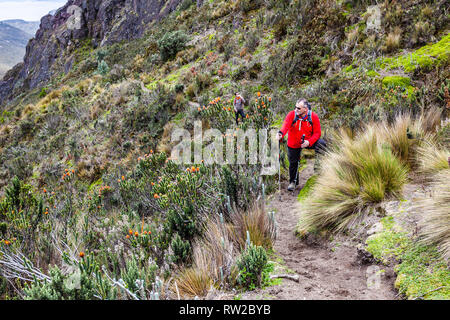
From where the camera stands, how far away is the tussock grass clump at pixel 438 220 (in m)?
2.12

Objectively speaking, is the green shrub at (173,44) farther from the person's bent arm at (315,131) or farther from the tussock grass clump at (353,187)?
the tussock grass clump at (353,187)

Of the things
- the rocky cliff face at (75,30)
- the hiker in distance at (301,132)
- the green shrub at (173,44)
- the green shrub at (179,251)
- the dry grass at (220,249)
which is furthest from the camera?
the rocky cliff face at (75,30)

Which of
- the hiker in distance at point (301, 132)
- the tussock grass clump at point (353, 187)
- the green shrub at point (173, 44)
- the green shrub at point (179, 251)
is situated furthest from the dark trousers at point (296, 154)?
the green shrub at point (173, 44)

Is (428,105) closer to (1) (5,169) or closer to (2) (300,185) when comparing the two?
(2) (300,185)

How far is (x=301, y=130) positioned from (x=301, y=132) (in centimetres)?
3

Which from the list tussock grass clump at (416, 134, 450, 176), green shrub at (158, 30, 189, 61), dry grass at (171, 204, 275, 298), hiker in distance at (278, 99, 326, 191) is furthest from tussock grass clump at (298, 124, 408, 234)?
green shrub at (158, 30, 189, 61)

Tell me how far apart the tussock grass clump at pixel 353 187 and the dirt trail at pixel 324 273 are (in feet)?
0.73

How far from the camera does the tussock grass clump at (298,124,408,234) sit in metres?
3.08

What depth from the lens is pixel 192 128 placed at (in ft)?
29.1

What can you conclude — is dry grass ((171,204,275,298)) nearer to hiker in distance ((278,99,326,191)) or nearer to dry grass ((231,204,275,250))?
dry grass ((231,204,275,250))

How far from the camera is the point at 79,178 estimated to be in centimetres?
934

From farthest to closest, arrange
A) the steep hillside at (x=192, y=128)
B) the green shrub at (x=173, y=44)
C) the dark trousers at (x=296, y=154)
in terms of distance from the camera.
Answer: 1. the green shrub at (x=173, y=44)
2. the dark trousers at (x=296, y=154)
3. the steep hillside at (x=192, y=128)

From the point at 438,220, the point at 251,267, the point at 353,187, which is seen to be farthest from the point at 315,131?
the point at 251,267

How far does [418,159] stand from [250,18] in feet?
39.7
